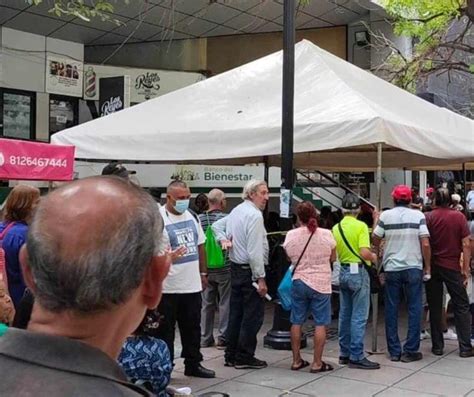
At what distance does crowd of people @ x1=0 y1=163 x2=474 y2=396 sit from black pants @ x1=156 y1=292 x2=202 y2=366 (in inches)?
0.4

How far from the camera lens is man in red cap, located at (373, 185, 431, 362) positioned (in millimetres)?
6984

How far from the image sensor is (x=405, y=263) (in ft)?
22.9

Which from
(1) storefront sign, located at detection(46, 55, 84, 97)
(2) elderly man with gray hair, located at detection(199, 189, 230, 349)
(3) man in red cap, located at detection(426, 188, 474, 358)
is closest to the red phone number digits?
(2) elderly man with gray hair, located at detection(199, 189, 230, 349)

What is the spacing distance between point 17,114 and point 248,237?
12623mm

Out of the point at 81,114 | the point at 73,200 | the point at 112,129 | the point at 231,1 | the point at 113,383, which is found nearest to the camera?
the point at 113,383

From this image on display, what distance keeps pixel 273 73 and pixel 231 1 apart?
28.1 ft

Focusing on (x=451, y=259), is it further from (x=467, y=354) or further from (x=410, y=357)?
(x=410, y=357)

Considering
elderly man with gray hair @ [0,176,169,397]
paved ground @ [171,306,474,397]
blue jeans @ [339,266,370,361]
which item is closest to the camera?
elderly man with gray hair @ [0,176,169,397]

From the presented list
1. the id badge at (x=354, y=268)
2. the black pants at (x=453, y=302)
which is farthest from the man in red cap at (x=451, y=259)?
the id badge at (x=354, y=268)

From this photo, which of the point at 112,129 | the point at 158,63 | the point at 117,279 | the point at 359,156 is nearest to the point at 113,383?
the point at 117,279

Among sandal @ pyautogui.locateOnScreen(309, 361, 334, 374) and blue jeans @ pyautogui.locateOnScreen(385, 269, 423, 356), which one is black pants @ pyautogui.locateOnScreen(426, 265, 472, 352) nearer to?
blue jeans @ pyautogui.locateOnScreen(385, 269, 423, 356)

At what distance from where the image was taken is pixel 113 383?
1.25m

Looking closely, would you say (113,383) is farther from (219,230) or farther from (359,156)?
(359,156)

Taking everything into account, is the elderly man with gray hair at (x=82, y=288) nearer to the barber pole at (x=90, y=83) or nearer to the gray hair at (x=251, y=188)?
the gray hair at (x=251, y=188)
